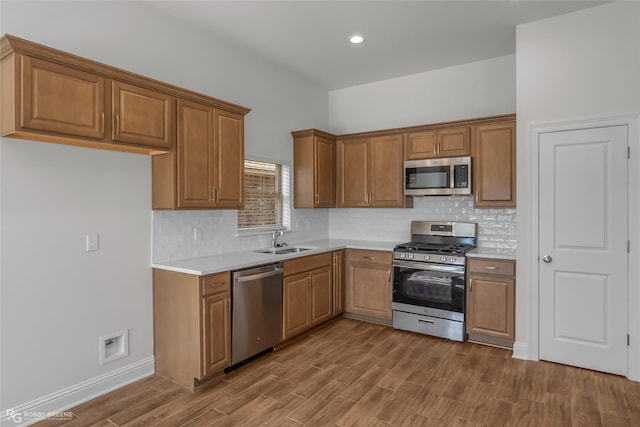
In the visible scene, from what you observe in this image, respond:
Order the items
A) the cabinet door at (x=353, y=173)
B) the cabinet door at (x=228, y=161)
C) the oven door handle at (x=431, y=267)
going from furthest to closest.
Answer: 1. the cabinet door at (x=353, y=173)
2. the oven door handle at (x=431, y=267)
3. the cabinet door at (x=228, y=161)

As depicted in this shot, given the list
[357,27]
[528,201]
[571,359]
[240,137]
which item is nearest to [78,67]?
[240,137]

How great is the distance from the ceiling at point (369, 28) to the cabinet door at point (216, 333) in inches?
97.6

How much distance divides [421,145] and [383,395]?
281cm

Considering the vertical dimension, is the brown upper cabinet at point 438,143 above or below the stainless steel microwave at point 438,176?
above

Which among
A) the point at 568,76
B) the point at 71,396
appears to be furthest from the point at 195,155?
the point at 568,76

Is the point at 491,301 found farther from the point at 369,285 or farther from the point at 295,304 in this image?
the point at 295,304

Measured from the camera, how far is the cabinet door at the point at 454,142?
410cm

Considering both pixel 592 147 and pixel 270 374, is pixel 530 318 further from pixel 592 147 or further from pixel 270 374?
pixel 270 374

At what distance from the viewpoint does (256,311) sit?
11.1 ft


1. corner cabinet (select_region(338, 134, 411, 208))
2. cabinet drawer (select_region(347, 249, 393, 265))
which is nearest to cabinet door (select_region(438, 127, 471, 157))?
corner cabinet (select_region(338, 134, 411, 208))

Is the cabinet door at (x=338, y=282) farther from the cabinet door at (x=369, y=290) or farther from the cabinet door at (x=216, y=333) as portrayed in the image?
the cabinet door at (x=216, y=333)

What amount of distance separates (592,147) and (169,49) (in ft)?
12.5

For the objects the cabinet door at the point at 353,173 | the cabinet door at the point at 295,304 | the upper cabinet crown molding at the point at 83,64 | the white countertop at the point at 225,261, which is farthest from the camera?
the cabinet door at the point at 353,173

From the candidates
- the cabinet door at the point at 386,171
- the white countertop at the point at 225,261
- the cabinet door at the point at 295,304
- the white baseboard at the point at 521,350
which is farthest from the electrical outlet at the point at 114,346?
the white baseboard at the point at 521,350
